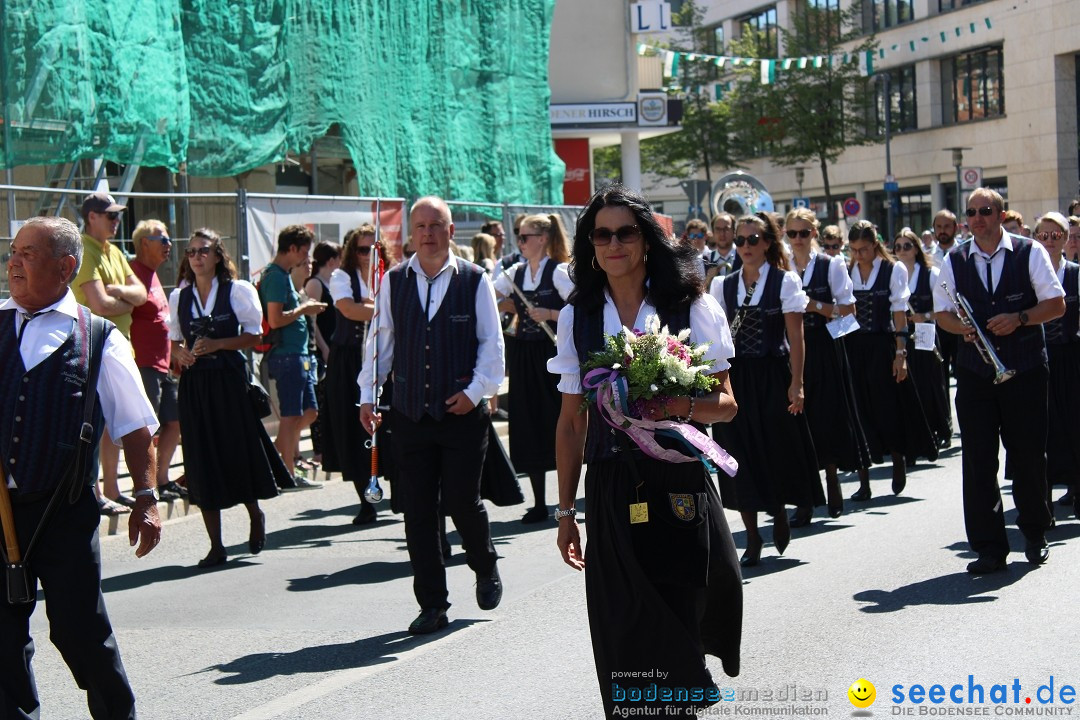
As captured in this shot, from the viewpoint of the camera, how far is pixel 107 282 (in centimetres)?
982

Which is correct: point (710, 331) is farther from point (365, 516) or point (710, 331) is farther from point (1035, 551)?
point (365, 516)

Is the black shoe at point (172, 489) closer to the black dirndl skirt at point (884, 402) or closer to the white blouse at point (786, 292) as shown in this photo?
the white blouse at point (786, 292)

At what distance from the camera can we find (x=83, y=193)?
11281mm

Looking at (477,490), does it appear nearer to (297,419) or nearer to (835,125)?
(297,419)

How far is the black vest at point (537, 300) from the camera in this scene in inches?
403

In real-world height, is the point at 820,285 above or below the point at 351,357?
above

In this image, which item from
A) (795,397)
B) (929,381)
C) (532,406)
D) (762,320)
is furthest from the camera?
(929,381)

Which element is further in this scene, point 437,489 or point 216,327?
point 216,327

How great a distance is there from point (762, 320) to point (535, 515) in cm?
266

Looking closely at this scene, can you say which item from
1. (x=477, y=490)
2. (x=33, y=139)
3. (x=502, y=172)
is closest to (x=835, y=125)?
(x=502, y=172)

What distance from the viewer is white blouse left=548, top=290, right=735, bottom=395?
15.5 ft

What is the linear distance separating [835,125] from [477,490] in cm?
4120

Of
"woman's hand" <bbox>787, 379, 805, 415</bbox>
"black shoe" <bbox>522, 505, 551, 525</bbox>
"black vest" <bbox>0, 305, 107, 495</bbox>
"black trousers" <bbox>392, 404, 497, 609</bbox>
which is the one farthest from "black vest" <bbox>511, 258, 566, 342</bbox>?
"black vest" <bbox>0, 305, 107, 495</bbox>

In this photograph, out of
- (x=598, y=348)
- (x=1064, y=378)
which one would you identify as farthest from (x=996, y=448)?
(x=598, y=348)
